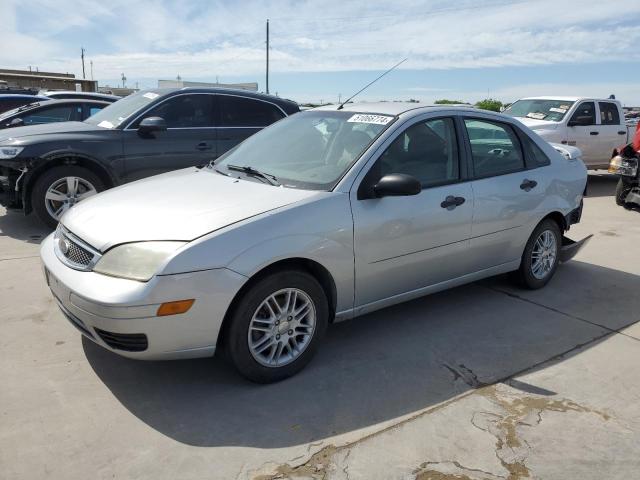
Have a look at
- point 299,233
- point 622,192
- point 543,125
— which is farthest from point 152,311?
point 543,125

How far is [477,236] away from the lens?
172 inches

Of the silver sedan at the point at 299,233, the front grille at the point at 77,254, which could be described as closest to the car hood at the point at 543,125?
the silver sedan at the point at 299,233

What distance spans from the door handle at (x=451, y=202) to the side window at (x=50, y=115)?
7.48 meters

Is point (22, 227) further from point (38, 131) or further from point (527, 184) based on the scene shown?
point (527, 184)

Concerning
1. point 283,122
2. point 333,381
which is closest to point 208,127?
point 283,122

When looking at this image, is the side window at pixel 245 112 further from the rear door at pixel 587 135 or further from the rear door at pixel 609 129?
the rear door at pixel 609 129

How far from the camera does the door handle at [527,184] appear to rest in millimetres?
4733

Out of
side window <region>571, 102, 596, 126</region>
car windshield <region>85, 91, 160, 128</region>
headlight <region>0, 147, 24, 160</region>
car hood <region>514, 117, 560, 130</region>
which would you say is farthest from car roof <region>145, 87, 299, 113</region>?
side window <region>571, 102, 596, 126</region>

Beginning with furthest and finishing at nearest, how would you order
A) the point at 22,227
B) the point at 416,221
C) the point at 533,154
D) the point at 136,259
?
the point at 22,227 → the point at 533,154 → the point at 416,221 → the point at 136,259

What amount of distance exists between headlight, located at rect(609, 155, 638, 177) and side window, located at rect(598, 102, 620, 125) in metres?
3.43

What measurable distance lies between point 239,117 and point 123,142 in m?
1.62

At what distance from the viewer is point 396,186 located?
351 centimetres

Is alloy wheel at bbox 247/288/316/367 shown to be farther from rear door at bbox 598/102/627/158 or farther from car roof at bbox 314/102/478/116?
rear door at bbox 598/102/627/158

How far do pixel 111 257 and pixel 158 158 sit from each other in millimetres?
4120
